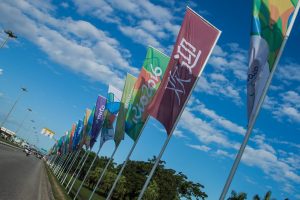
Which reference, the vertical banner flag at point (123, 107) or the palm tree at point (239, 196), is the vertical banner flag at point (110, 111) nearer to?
the vertical banner flag at point (123, 107)

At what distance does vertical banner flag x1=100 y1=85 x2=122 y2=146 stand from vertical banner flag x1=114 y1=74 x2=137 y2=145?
3.95 m

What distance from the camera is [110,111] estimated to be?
24891 millimetres

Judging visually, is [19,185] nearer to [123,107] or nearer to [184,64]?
[123,107]

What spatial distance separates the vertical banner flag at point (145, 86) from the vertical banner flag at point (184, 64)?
391 centimetres

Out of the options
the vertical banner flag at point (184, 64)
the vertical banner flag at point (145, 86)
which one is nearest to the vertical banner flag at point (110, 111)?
the vertical banner flag at point (145, 86)

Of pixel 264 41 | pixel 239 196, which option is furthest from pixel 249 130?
pixel 239 196

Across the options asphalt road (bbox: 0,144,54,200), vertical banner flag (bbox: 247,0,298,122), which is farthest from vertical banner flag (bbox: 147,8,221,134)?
asphalt road (bbox: 0,144,54,200)

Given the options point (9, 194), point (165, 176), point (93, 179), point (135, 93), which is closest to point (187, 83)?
point (135, 93)

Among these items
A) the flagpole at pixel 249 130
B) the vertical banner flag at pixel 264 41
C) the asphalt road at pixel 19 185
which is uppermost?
the vertical banner flag at pixel 264 41

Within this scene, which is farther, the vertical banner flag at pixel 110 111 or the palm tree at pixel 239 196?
the palm tree at pixel 239 196

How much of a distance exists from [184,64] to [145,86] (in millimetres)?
4674

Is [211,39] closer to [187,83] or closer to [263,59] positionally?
[187,83]

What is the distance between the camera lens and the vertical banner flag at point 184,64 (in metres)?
12.5

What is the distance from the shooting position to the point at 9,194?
51.9 ft
